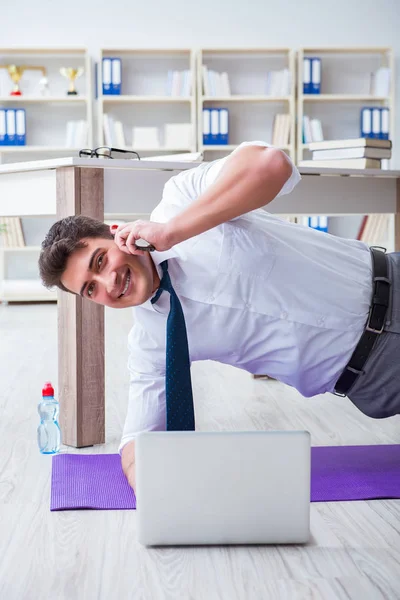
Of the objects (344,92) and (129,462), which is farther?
(344,92)

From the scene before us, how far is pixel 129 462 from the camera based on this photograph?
1.72 meters

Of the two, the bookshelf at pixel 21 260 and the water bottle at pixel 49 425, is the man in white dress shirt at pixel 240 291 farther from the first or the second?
the bookshelf at pixel 21 260

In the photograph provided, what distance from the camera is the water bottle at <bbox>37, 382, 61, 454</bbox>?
2104 millimetres

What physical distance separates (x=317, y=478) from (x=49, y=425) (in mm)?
801

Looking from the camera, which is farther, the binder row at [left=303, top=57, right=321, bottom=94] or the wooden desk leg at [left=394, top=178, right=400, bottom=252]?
the binder row at [left=303, top=57, right=321, bottom=94]

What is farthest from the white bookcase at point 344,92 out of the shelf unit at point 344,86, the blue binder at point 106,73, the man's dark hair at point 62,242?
the man's dark hair at point 62,242

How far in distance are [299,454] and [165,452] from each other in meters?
0.23

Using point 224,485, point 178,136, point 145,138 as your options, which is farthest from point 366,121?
point 224,485

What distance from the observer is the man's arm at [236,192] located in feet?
4.78

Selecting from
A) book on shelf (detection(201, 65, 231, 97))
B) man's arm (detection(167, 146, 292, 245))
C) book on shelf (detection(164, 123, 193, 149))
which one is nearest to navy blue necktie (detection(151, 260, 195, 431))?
man's arm (detection(167, 146, 292, 245))

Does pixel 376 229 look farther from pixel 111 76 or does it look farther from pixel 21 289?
pixel 21 289

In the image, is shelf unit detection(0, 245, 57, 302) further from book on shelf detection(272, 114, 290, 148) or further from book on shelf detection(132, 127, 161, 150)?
book on shelf detection(272, 114, 290, 148)

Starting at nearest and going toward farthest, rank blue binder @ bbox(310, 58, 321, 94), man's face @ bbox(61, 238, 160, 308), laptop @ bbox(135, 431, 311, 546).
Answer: laptop @ bbox(135, 431, 311, 546) → man's face @ bbox(61, 238, 160, 308) → blue binder @ bbox(310, 58, 321, 94)

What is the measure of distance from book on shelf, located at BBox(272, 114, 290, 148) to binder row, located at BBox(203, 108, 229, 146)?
15.3 inches
